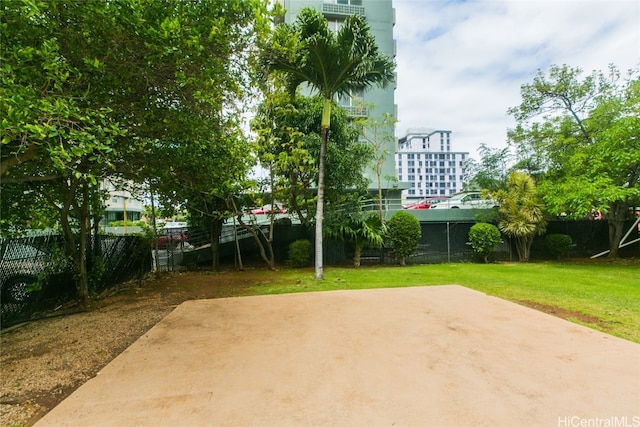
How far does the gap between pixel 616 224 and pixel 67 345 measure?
17.6 m

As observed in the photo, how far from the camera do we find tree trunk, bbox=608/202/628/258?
41.4 ft

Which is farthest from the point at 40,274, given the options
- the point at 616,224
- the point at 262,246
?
the point at 616,224

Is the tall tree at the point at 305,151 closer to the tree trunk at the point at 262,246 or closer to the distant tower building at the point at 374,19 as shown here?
the tree trunk at the point at 262,246

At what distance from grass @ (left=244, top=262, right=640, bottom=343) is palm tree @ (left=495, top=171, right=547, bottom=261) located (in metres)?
1.83

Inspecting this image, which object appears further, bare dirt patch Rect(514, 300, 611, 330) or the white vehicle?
the white vehicle

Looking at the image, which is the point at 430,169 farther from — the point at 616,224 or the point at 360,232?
the point at 360,232

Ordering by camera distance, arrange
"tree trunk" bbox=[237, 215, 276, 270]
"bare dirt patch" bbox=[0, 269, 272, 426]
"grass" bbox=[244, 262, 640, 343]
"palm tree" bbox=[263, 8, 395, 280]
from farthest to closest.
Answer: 1. "tree trunk" bbox=[237, 215, 276, 270]
2. "palm tree" bbox=[263, 8, 395, 280]
3. "grass" bbox=[244, 262, 640, 343]
4. "bare dirt patch" bbox=[0, 269, 272, 426]

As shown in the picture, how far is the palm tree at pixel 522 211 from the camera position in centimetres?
1233

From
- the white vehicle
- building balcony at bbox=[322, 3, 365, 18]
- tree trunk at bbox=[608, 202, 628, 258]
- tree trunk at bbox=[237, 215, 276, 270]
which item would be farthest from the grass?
building balcony at bbox=[322, 3, 365, 18]

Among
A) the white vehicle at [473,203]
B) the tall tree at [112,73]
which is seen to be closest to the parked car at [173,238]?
the tall tree at [112,73]

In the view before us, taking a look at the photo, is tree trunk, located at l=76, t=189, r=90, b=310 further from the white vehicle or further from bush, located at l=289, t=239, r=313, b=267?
the white vehicle

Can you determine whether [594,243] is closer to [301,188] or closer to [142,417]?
[301,188]

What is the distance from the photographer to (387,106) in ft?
69.3

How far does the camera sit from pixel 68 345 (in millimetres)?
4188
